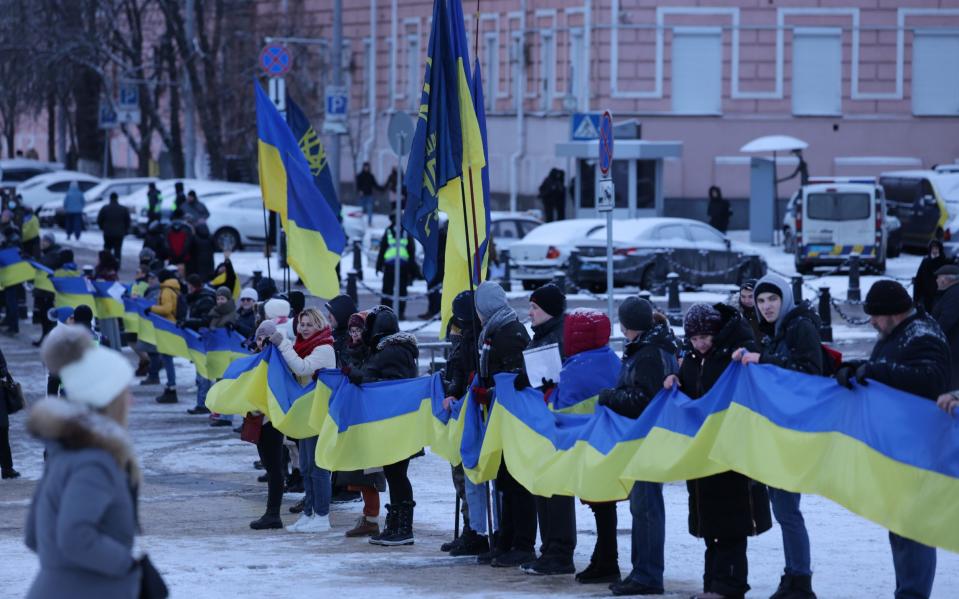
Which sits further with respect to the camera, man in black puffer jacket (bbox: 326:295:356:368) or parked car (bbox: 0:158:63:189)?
parked car (bbox: 0:158:63:189)

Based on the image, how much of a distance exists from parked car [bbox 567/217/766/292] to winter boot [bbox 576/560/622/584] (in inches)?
831

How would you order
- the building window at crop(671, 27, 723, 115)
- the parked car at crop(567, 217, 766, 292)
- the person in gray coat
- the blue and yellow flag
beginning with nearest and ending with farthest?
the person in gray coat < the blue and yellow flag < the parked car at crop(567, 217, 766, 292) < the building window at crop(671, 27, 723, 115)

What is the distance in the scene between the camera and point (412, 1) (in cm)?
5619

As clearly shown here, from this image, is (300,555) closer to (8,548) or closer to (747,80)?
(8,548)

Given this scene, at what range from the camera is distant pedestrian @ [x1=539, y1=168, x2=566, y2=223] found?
45.2 meters

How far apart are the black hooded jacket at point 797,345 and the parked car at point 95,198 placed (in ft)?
145

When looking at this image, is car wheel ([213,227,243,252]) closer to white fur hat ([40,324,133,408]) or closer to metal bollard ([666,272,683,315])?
metal bollard ([666,272,683,315])

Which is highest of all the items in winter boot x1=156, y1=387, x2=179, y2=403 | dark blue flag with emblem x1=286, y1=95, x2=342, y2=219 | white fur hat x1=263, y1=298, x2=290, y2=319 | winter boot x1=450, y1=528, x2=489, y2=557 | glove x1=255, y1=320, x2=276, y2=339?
dark blue flag with emblem x1=286, y1=95, x2=342, y2=219

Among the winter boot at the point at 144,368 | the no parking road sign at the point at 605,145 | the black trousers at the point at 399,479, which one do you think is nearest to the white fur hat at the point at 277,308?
the black trousers at the point at 399,479

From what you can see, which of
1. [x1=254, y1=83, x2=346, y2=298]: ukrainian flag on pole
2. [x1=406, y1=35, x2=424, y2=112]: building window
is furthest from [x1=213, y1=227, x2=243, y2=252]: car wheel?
[x1=254, y1=83, x2=346, y2=298]: ukrainian flag on pole

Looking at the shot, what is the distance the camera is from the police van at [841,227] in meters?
36.1

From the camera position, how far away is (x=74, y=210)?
4934 centimetres

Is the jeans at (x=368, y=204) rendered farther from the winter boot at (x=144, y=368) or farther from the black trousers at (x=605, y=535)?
the black trousers at (x=605, y=535)

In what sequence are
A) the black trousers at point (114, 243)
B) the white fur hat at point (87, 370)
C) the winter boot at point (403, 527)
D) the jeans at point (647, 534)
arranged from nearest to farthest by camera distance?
1. the white fur hat at point (87, 370)
2. the jeans at point (647, 534)
3. the winter boot at point (403, 527)
4. the black trousers at point (114, 243)
